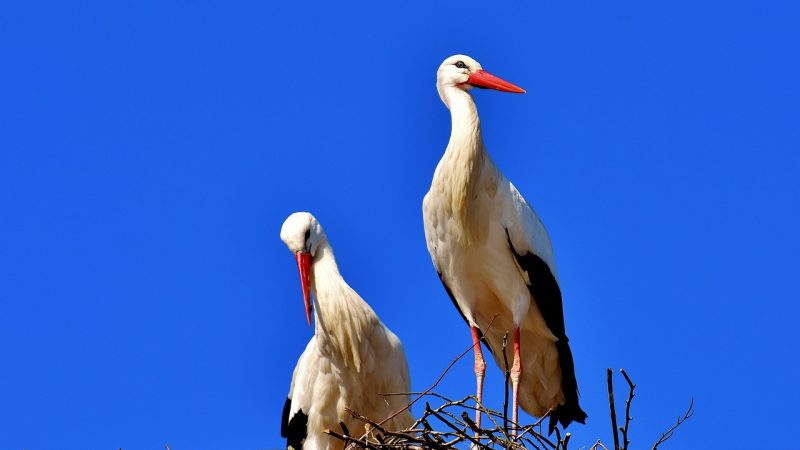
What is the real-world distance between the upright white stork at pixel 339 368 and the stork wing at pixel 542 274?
2.07ft

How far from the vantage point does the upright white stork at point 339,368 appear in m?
6.57

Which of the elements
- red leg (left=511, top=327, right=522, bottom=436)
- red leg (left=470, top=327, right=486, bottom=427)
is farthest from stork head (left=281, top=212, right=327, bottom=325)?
red leg (left=511, top=327, right=522, bottom=436)

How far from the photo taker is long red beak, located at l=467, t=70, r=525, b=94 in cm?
689

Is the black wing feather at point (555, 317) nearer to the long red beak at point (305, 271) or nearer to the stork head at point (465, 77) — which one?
the stork head at point (465, 77)

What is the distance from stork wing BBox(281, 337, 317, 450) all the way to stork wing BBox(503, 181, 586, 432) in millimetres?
928

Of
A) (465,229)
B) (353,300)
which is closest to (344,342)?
(353,300)

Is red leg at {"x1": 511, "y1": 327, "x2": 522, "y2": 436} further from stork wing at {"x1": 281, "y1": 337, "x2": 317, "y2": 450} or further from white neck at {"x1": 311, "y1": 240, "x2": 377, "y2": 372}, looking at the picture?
stork wing at {"x1": 281, "y1": 337, "x2": 317, "y2": 450}

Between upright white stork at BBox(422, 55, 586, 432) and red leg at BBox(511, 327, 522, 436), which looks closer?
upright white stork at BBox(422, 55, 586, 432)

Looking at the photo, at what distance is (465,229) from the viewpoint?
6.68 meters

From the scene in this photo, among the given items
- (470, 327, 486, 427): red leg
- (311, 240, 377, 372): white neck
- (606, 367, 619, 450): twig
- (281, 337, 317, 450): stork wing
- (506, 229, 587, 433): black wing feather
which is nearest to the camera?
(606, 367, 619, 450): twig

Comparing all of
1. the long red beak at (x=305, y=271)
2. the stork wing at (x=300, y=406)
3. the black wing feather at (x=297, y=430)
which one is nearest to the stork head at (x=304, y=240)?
the long red beak at (x=305, y=271)

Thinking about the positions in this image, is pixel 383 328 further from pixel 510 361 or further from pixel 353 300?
pixel 510 361

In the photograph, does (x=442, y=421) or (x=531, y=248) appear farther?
(x=531, y=248)

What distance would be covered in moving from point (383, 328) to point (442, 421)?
66.7 inches
